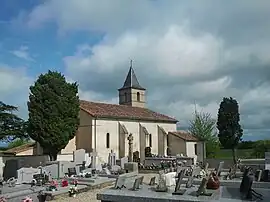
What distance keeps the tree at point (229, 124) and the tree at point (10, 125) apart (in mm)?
23613

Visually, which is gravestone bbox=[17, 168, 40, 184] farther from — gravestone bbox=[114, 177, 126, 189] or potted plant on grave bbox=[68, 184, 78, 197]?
gravestone bbox=[114, 177, 126, 189]

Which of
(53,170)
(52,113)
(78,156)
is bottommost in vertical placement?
(53,170)

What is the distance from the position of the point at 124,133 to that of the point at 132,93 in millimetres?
13655

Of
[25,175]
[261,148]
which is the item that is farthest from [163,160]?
[261,148]

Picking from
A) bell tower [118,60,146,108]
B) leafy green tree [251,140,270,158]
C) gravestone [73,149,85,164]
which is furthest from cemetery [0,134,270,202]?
bell tower [118,60,146,108]

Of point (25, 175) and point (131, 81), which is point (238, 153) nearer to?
point (131, 81)

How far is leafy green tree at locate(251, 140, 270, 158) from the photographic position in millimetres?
37406

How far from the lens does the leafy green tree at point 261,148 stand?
37.4m

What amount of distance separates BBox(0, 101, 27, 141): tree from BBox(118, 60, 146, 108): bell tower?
22508 millimetres

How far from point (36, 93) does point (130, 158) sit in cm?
1126

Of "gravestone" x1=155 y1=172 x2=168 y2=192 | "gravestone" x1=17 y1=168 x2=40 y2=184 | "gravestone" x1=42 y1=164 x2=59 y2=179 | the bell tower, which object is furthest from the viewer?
the bell tower

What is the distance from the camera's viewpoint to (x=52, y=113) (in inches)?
1177

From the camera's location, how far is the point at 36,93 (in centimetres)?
3023

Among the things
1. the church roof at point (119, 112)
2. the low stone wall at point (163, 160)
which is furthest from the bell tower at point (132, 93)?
the low stone wall at point (163, 160)
